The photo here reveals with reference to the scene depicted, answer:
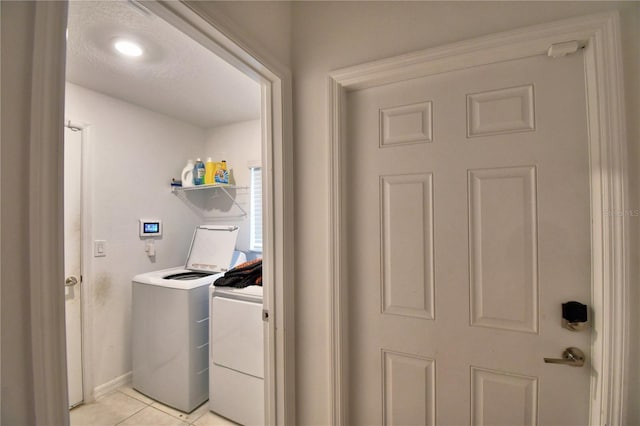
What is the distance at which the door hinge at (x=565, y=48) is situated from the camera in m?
0.91

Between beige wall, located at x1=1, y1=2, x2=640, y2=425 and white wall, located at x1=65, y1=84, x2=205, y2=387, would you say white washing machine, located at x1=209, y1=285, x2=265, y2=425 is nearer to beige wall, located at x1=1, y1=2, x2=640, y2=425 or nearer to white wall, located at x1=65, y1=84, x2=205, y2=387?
beige wall, located at x1=1, y1=2, x2=640, y2=425

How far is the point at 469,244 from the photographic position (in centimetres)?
107

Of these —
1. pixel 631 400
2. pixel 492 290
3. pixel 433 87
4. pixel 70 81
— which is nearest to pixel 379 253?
pixel 492 290

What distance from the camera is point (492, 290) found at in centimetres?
104

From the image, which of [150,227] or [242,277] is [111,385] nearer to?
[150,227]

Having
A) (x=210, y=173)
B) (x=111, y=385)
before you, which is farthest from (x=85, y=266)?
(x=210, y=173)

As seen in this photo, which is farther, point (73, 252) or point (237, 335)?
point (73, 252)

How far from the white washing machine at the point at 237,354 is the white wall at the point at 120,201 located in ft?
3.24

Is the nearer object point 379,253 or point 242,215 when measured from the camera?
point 379,253

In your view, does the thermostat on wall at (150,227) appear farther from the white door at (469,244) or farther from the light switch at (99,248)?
the white door at (469,244)

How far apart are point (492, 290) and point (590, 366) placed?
0.38m

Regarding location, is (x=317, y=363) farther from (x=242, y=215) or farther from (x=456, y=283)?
(x=242, y=215)

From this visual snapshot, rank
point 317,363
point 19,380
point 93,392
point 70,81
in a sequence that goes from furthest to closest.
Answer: point 93,392, point 70,81, point 317,363, point 19,380

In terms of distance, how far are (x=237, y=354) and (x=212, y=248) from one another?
41.3 inches
